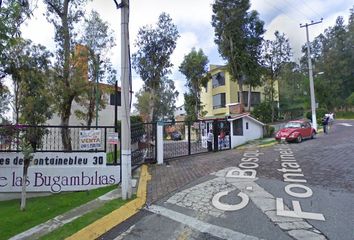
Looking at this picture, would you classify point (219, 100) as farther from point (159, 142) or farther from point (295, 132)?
point (159, 142)

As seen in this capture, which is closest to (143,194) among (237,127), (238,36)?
(237,127)

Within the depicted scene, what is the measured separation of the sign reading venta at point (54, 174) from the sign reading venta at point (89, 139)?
0.42 m

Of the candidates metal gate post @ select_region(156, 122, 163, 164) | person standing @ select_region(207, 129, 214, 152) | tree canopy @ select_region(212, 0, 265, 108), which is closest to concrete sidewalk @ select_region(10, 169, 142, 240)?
metal gate post @ select_region(156, 122, 163, 164)

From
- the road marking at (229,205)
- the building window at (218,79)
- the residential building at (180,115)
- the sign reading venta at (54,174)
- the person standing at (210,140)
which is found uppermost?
the building window at (218,79)

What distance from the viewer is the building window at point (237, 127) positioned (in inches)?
901

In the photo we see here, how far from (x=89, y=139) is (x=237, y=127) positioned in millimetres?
14592

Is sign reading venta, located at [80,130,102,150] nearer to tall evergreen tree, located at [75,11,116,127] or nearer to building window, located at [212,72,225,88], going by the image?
tall evergreen tree, located at [75,11,116,127]

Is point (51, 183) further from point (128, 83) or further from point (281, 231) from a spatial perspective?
point (281, 231)

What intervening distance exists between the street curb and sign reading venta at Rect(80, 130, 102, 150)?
2.91m

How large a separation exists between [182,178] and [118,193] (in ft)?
7.43

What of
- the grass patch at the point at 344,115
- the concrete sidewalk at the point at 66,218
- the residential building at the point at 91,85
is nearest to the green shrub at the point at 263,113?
the residential building at the point at 91,85

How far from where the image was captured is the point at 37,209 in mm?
8625

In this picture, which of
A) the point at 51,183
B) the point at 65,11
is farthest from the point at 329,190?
the point at 65,11

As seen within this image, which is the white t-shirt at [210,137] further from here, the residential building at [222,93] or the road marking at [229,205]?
the residential building at [222,93]
